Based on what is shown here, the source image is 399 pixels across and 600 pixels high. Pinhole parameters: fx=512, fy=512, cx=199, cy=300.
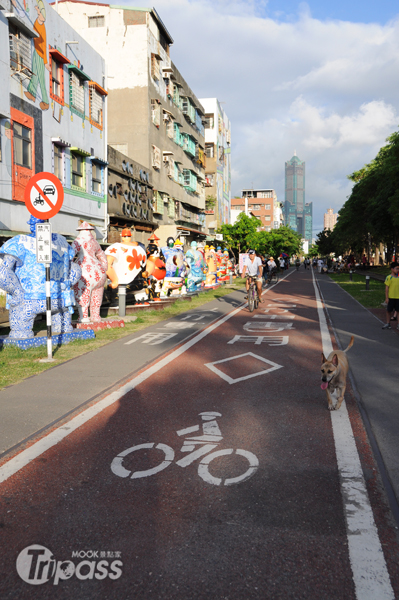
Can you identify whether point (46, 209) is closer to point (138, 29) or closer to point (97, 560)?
point (97, 560)

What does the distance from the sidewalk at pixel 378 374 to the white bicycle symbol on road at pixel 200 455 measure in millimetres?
1123

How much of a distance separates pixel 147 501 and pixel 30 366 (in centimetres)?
498

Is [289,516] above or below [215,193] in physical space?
below

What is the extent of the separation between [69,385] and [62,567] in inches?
161

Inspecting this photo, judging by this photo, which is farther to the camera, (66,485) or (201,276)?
(201,276)

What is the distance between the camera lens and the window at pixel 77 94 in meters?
21.7

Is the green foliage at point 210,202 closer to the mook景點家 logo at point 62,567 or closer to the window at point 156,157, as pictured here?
the window at point 156,157

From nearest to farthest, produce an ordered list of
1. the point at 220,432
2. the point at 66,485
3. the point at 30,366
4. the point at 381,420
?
the point at 66,485
the point at 220,432
the point at 381,420
the point at 30,366

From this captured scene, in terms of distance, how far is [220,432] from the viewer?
4.84 m

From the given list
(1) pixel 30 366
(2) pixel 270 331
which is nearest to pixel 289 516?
(1) pixel 30 366

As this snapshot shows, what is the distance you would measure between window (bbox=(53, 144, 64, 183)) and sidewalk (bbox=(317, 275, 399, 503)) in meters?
12.2

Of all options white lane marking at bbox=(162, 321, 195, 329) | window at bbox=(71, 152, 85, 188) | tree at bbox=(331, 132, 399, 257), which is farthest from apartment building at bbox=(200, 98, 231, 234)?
white lane marking at bbox=(162, 321, 195, 329)

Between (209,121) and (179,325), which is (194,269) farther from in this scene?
(209,121)

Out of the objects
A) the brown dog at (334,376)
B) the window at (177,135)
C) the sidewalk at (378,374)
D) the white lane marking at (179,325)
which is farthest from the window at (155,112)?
the brown dog at (334,376)
